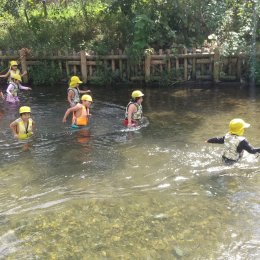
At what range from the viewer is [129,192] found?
23.7 ft

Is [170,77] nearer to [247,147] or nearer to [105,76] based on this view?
[105,76]

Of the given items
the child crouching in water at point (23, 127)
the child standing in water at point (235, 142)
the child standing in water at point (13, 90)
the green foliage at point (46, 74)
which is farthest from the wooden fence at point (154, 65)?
the child standing in water at point (235, 142)

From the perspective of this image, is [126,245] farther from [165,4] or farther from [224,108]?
[165,4]

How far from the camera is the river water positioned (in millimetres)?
5672

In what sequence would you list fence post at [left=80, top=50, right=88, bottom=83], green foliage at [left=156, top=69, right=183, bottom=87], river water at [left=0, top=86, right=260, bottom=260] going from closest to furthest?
river water at [left=0, top=86, right=260, bottom=260] → green foliage at [left=156, top=69, right=183, bottom=87] → fence post at [left=80, top=50, right=88, bottom=83]

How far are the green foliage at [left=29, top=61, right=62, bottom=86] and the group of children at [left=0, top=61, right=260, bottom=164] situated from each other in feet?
Answer: 5.09

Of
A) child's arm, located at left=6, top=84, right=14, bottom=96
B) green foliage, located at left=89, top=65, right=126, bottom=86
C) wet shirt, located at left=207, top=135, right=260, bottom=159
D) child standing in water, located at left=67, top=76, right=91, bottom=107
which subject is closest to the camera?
wet shirt, located at left=207, top=135, right=260, bottom=159

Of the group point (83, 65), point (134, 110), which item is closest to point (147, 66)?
point (83, 65)

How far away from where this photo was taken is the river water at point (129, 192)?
567 centimetres

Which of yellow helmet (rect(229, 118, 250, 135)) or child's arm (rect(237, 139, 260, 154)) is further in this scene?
yellow helmet (rect(229, 118, 250, 135))

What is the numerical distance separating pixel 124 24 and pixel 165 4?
6.02 ft

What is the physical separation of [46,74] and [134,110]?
→ 22.3 feet

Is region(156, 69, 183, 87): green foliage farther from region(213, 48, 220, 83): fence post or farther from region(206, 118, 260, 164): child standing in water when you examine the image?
region(206, 118, 260, 164): child standing in water

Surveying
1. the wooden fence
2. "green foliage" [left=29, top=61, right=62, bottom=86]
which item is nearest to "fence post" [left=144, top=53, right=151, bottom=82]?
the wooden fence
